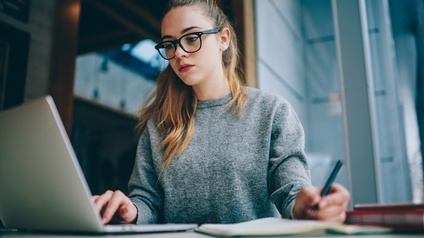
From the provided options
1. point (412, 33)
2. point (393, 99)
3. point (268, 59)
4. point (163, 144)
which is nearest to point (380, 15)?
point (412, 33)

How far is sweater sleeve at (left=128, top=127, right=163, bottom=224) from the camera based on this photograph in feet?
3.54

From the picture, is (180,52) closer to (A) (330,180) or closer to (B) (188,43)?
(B) (188,43)

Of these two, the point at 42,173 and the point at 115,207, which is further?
the point at 115,207

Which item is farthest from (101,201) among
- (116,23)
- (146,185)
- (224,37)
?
(116,23)

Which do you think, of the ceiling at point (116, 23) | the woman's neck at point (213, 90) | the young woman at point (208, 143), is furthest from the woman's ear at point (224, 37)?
the ceiling at point (116, 23)

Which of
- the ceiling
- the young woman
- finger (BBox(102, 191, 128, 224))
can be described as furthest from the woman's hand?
the ceiling

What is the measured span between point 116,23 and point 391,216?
4286 millimetres

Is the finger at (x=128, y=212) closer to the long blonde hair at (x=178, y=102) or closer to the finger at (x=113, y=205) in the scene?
the finger at (x=113, y=205)

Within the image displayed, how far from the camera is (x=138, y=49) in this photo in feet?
23.0

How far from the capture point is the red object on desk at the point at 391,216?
0.52 m

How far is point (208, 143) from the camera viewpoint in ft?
3.73

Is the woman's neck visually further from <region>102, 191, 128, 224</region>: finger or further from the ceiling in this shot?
the ceiling

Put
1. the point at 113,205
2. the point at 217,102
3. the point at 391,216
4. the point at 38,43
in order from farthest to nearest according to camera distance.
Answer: the point at 38,43 < the point at 217,102 < the point at 113,205 < the point at 391,216

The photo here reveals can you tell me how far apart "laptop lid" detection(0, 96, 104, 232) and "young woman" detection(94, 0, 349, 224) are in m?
0.28
